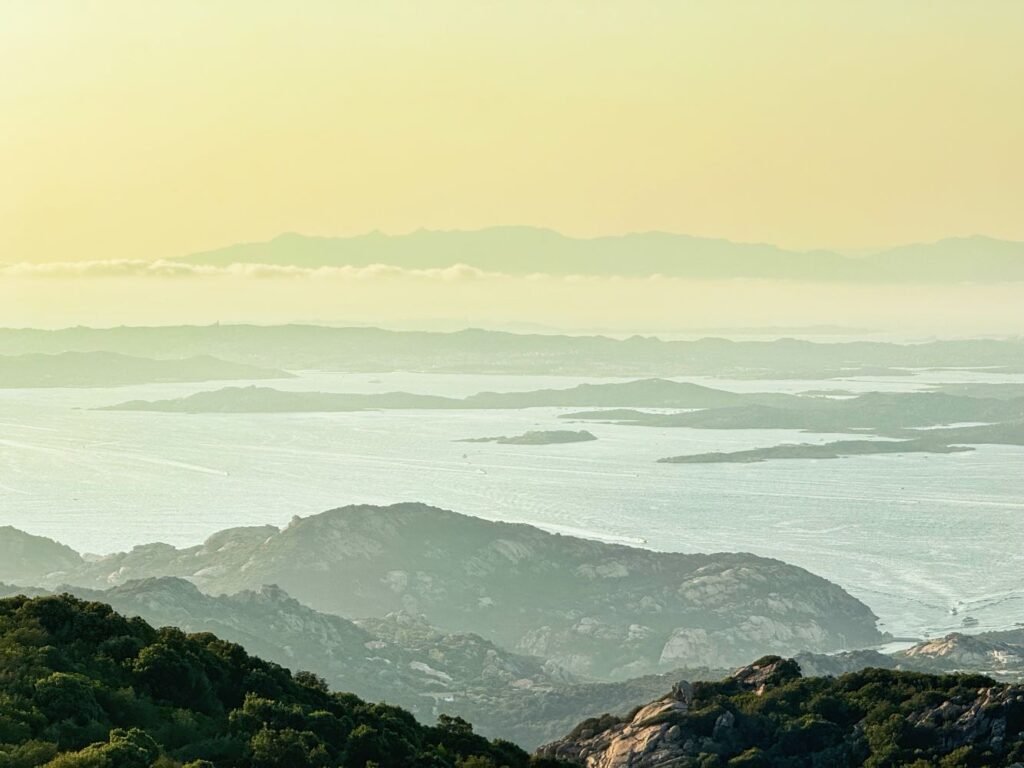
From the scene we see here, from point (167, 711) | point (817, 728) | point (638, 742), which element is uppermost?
point (167, 711)

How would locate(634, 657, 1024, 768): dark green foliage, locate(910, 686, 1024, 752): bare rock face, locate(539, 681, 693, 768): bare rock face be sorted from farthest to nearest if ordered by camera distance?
locate(539, 681, 693, 768): bare rock face < locate(910, 686, 1024, 752): bare rock face < locate(634, 657, 1024, 768): dark green foliage

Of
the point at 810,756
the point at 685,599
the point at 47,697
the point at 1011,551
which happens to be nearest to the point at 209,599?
the point at 685,599

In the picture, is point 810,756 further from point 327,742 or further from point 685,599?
point 685,599

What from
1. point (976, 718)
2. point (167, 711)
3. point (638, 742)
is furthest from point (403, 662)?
point (167, 711)

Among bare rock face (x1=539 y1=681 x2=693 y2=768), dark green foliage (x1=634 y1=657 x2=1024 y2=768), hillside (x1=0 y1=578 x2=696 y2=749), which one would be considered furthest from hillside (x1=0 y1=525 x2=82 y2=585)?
dark green foliage (x1=634 y1=657 x2=1024 y2=768)

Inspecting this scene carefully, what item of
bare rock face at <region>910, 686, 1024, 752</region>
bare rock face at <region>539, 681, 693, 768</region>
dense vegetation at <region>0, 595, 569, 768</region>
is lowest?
bare rock face at <region>539, 681, 693, 768</region>

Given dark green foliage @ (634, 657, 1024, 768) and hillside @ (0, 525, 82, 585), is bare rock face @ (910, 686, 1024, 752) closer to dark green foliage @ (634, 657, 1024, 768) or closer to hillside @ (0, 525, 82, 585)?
dark green foliage @ (634, 657, 1024, 768)

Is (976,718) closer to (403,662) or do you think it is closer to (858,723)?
(858,723)

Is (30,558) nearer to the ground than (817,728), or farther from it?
nearer to the ground
